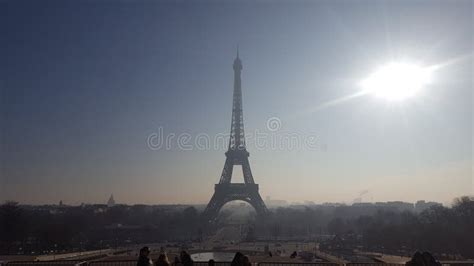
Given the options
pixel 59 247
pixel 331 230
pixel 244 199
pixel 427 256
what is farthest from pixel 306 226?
Result: pixel 427 256

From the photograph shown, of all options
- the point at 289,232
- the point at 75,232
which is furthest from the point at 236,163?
the point at 75,232

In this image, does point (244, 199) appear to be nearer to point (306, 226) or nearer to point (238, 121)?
point (238, 121)

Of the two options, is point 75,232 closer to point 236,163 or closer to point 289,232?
point 236,163

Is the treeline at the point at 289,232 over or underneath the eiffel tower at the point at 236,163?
underneath

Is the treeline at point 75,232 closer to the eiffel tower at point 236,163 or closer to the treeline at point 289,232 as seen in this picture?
the treeline at point 289,232

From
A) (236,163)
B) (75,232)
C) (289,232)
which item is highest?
(236,163)

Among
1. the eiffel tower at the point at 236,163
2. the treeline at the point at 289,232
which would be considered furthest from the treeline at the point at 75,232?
the eiffel tower at the point at 236,163

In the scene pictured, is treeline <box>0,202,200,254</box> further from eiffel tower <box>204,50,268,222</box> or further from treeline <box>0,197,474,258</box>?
eiffel tower <box>204,50,268,222</box>

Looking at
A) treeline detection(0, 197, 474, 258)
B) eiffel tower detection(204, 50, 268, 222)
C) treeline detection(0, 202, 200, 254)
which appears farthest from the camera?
eiffel tower detection(204, 50, 268, 222)

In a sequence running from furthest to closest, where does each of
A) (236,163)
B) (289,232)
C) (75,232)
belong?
1. (289,232)
2. (236,163)
3. (75,232)

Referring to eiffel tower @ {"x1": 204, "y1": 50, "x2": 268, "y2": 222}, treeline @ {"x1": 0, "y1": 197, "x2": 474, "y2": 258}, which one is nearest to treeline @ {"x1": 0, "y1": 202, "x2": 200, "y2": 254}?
treeline @ {"x1": 0, "y1": 197, "x2": 474, "y2": 258}
